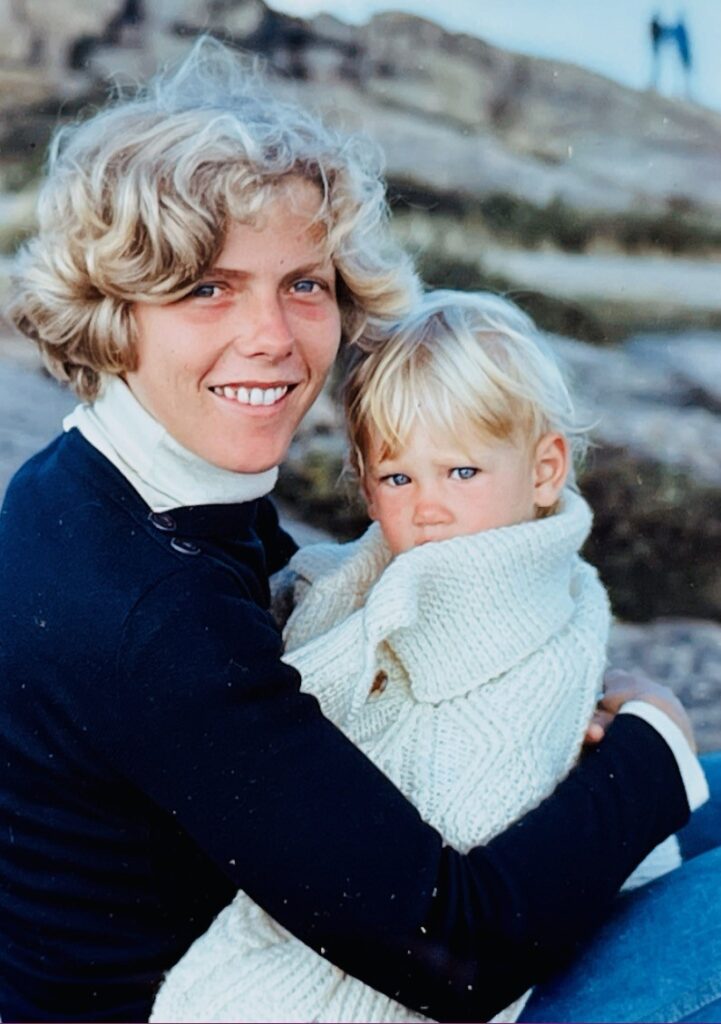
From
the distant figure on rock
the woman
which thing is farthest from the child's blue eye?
the distant figure on rock

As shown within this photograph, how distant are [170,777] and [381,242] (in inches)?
29.8

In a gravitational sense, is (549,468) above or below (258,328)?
below

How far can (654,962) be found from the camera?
1500 mm

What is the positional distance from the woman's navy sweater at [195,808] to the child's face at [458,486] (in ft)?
0.79

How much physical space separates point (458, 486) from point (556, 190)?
71.2 inches

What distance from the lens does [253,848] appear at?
1.36 metres

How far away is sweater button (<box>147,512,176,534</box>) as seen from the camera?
1.47 metres

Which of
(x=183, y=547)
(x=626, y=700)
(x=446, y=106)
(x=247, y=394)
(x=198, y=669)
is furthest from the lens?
(x=446, y=106)

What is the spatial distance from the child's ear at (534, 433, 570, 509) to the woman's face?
1.18 feet

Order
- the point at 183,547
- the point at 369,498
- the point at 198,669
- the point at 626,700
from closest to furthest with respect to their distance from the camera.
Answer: the point at 198,669
the point at 183,547
the point at 626,700
the point at 369,498

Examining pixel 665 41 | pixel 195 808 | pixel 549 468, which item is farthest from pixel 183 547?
pixel 665 41

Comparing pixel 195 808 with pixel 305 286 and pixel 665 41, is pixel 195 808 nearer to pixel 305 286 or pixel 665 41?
pixel 305 286

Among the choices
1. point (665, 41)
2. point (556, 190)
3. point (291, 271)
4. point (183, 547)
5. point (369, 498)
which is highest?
point (291, 271)

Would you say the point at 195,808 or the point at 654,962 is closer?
the point at 195,808
